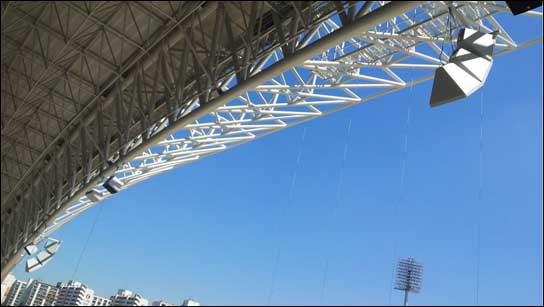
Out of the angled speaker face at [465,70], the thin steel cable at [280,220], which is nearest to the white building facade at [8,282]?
the thin steel cable at [280,220]

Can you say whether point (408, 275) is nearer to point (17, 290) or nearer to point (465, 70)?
point (465, 70)

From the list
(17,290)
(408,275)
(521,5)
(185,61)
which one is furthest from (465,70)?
(17,290)

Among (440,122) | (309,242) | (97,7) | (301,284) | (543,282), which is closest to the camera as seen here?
(543,282)

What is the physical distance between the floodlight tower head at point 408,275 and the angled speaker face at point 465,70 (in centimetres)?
1117

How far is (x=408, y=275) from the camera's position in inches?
786

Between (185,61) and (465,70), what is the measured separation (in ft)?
34.9

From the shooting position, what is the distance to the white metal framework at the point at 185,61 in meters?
16.3

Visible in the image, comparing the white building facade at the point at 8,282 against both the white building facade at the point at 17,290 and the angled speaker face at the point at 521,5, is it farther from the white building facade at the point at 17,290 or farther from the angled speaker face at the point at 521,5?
the angled speaker face at the point at 521,5

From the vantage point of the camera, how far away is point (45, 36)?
22.0 metres

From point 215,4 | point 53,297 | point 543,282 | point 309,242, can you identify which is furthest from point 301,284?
point 53,297

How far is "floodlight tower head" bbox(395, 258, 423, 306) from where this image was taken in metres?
20.2

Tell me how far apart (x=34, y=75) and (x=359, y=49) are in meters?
15.6

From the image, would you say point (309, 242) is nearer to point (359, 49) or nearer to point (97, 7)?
point (359, 49)

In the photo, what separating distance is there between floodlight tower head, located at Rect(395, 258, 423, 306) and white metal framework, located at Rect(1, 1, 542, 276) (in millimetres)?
7363
